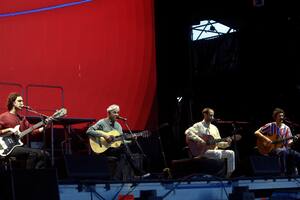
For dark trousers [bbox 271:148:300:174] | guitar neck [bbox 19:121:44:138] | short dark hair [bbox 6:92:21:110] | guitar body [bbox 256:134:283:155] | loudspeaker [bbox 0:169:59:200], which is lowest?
dark trousers [bbox 271:148:300:174]

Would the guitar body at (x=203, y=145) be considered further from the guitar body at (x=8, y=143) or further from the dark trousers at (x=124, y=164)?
the guitar body at (x=8, y=143)

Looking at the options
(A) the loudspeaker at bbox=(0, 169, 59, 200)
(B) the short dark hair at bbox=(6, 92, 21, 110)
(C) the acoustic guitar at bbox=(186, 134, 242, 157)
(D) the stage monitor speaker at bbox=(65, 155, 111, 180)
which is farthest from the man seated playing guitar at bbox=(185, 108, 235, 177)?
(A) the loudspeaker at bbox=(0, 169, 59, 200)

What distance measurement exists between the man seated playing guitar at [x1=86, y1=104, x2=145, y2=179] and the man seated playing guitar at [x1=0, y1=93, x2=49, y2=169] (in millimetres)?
877

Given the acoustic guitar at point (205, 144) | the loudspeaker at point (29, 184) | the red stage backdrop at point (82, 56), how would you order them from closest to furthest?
the loudspeaker at point (29, 184), the acoustic guitar at point (205, 144), the red stage backdrop at point (82, 56)

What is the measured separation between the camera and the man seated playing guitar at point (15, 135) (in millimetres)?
6223

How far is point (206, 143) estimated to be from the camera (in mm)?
7715

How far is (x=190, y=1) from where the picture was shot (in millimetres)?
10977

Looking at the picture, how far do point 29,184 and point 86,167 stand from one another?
0.90 m

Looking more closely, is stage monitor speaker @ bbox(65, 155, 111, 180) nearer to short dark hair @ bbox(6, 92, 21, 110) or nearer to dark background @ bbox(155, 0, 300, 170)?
short dark hair @ bbox(6, 92, 21, 110)

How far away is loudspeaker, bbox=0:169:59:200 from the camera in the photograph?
3615 mm

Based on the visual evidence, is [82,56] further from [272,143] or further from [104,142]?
[272,143]

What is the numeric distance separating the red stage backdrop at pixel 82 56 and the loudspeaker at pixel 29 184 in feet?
12.8

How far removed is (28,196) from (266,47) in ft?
25.6

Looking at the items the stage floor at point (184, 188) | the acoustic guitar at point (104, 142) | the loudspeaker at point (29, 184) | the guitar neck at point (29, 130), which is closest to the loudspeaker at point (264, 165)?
the stage floor at point (184, 188)
